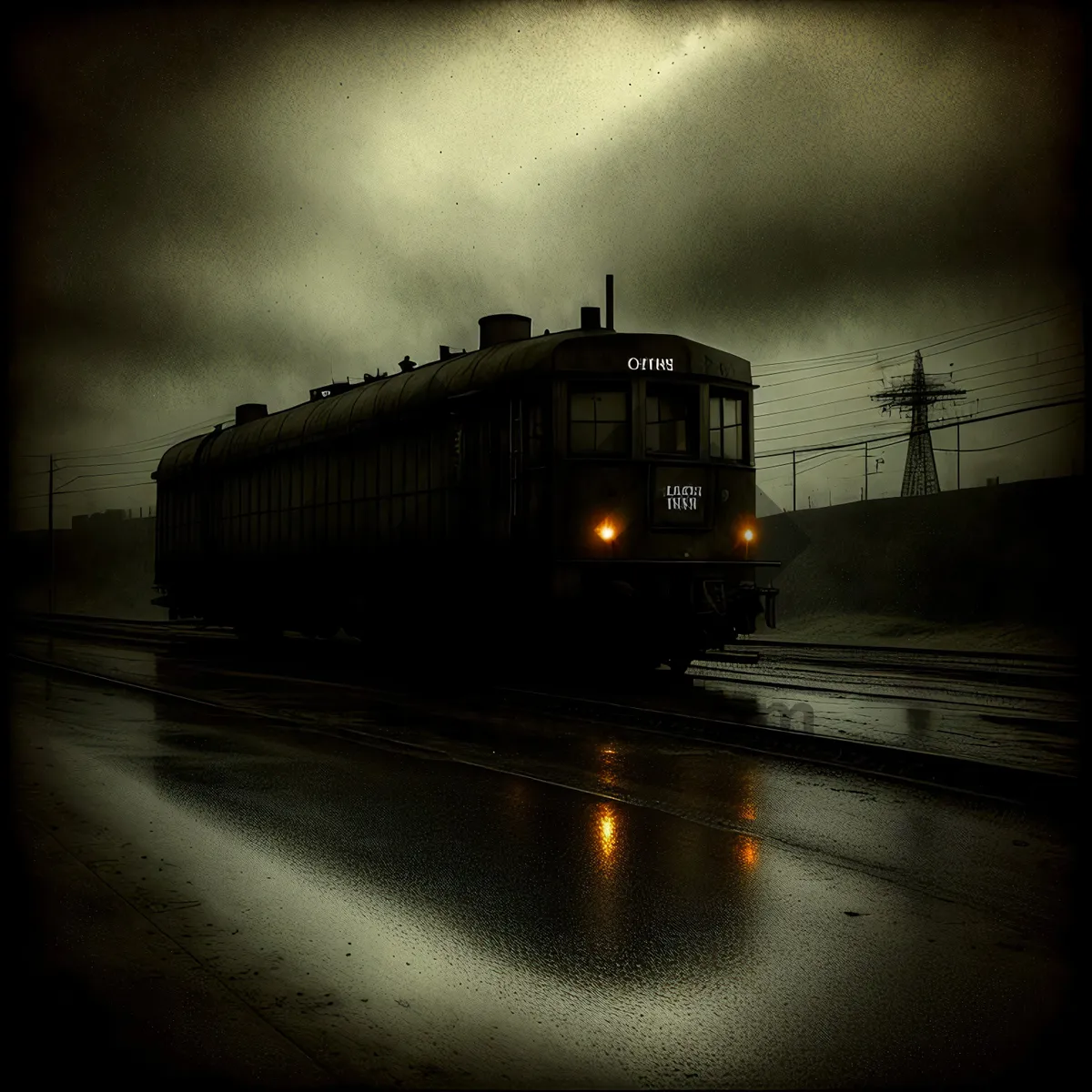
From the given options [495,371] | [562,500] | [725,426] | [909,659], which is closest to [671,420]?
[725,426]

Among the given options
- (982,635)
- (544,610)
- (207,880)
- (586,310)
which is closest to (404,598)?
(544,610)

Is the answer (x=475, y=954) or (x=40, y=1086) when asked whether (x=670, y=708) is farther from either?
(x=40, y=1086)

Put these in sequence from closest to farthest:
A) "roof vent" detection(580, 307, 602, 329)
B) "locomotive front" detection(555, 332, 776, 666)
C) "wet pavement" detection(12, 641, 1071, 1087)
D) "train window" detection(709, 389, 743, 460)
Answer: "wet pavement" detection(12, 641, 1071, 1087) → "locomotive front" detection(555, 332, 776, 666) → "train window" detection(709, 389, 743, 460) → "roof vent" detection(580, 307, 602, 329)

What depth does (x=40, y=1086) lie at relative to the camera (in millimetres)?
3012

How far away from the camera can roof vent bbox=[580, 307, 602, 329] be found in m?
14.6

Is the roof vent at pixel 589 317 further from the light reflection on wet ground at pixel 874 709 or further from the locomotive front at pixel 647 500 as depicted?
the light reflection on wet ground at pixel 874 709

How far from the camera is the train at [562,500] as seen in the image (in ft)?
42.3

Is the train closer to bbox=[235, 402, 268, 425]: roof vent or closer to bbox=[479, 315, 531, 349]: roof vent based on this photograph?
bbox=[479, 315, 531, 349]: roof vent

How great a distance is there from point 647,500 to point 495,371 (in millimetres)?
2787

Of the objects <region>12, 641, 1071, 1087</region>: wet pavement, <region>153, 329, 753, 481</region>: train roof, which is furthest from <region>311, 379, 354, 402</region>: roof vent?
<region>12, 641, 1071, 1087</region>: wet pavement

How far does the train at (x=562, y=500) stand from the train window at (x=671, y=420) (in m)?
0.02

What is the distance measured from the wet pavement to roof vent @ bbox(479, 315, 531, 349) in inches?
356

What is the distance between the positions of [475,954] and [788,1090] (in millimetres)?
1457

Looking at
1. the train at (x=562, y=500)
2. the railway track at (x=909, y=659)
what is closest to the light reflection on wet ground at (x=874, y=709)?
the railway track at (x=909, y=659)
